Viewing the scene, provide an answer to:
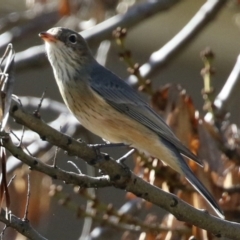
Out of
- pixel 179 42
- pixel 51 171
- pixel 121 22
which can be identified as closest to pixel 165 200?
pixel 51 171

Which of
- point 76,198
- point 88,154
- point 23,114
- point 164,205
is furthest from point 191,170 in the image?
point 76,198

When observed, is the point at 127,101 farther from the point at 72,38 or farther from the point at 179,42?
the point at 179,42

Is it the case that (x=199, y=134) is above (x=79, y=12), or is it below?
below

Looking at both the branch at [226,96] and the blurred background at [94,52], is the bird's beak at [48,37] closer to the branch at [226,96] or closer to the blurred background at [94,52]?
the blurred background at [94,52]

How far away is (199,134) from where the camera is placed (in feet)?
14.7

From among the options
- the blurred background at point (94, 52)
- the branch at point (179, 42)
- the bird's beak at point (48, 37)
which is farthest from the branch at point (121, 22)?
the bird's beak at point (48, 37)

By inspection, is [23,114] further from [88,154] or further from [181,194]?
[181,194]

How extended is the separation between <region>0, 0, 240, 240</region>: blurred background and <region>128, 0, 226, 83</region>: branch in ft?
0.19

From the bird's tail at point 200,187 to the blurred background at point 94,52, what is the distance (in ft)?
0.55

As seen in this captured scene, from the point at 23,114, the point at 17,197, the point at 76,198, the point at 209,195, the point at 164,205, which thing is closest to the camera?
the point at 23,114

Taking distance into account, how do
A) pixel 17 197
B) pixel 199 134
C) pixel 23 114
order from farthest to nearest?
pixel 17 197 < pixel 199 134 < pixel 23 114

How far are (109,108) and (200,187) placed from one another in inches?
35.3

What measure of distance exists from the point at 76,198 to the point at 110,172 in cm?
550

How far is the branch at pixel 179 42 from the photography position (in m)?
6.18
